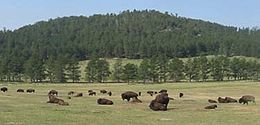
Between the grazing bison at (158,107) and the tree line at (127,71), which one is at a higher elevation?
the tree line at (127,71)

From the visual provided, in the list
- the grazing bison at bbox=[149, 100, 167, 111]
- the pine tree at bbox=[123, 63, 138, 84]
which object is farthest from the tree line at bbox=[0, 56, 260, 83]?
the grazing bison at bbox=[149, 100, 167, 111]

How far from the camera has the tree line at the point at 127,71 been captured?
6275 inches

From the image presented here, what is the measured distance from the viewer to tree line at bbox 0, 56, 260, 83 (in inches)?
6275

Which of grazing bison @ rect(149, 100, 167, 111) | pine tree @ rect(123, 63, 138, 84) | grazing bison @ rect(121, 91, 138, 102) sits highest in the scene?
pine tree @ rect(123, 63, 138, 84)

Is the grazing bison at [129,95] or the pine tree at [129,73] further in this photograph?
the pine tree at [129,73]

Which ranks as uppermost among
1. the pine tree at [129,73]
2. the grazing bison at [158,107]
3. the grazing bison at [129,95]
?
the pine tree at [129,73]

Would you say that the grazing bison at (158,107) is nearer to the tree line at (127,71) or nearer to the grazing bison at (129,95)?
the grazing bison at (129,95)

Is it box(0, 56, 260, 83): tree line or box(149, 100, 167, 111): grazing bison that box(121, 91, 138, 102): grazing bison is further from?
box(0, 56, 260, 83): tree line

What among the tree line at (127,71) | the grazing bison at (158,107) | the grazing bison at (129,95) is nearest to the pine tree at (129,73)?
the tree line at (127,71)

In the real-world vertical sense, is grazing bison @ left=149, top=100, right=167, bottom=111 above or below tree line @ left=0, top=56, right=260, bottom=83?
below

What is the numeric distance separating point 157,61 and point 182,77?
11987mm

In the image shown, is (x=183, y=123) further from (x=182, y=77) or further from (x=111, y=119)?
(x=182, y=77)

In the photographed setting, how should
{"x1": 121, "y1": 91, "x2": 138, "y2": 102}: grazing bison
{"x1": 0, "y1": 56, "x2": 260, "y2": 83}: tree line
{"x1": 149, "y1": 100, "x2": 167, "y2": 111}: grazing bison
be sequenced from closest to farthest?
1. {"x1": 149, "y1": 100, "x2": 167, "y2": 111}: grazing bison
2. {"x1": 121, "y1": 91, "x2": 138, "y2": 102}: grazing bison
3. {"x1": 0, "y1": 56, "x2": 260, "y2": 83}: tree line

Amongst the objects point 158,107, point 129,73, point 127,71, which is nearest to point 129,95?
point 158,107
